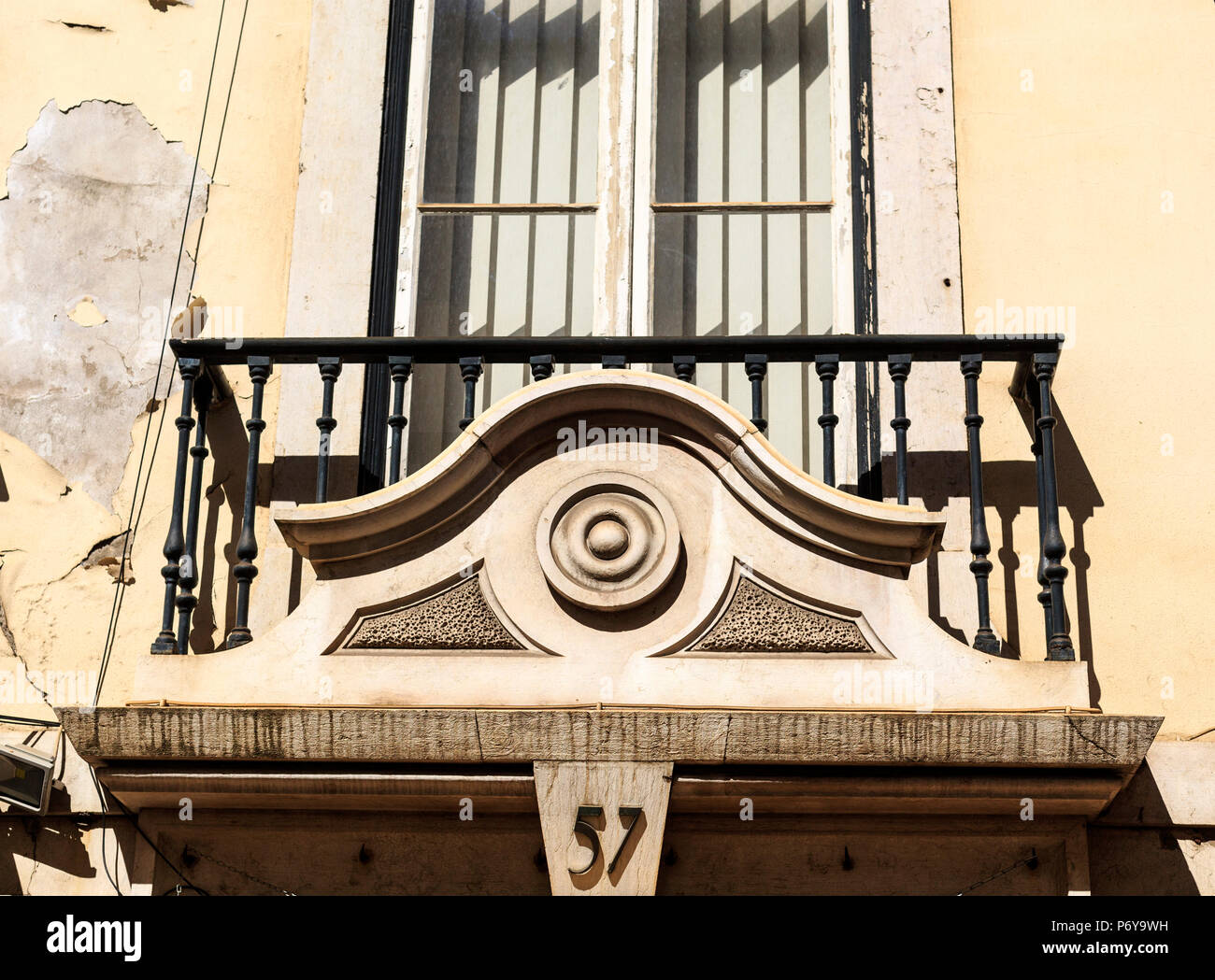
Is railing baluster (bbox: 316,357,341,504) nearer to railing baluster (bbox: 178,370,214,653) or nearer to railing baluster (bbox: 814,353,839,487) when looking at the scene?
railing baluster (bbox: 178,370,214,653)

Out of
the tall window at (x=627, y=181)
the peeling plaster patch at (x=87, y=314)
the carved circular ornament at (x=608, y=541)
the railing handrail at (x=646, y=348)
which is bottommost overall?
the carved circular ornament at (x=608, y=541)

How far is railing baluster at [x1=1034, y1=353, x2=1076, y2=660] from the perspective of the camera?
481 centimetres

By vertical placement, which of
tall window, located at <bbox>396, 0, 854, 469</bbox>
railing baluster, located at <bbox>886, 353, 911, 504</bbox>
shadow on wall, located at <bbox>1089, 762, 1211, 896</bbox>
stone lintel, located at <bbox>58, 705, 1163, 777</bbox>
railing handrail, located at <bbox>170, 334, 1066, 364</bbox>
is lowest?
shadow on wall, located at <bbox>1089, 762, 1211, 896</bbox>

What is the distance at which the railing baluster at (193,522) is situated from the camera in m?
4.97

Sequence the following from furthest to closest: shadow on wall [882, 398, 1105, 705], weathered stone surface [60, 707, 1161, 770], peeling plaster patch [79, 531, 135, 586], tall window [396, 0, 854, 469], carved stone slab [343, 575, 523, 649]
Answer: tall window [396, 0, 854, 469]
peeling plaster patch [79, 531, 135, 586]
shadow on wall [882, 398, 1105, 705]
carved stone slab [343, 575, 523, 649]
weathered stone surface [60, 707, 1161, 770]

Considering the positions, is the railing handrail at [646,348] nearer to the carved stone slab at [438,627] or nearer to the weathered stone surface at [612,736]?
the carved stone slab at [438,627]

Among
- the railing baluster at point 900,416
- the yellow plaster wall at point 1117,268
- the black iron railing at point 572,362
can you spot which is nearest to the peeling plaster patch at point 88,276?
the black iron railing at point 572,362

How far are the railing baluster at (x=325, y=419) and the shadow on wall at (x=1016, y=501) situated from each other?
170cm

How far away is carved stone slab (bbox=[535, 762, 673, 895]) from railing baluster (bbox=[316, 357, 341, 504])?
3.72 feet

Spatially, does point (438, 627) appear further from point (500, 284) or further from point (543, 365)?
point (500, 284)

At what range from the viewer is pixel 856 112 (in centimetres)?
598

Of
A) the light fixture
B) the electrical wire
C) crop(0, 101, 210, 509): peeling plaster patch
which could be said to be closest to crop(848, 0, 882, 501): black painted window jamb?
crop(0, 101, 210, 509): peeling plaster patch

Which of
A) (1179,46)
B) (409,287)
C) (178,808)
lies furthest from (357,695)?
(1179,46)

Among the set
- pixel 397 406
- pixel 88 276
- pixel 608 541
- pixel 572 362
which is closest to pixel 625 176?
pixel 572 362
